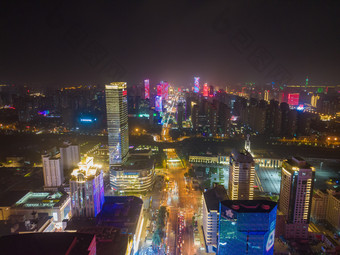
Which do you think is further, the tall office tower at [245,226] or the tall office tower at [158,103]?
the tall office tower at [158,103]

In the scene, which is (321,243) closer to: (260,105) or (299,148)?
(299,148)

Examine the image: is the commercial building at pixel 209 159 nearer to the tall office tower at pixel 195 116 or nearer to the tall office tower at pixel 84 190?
the tall office tower at pixel 195 116

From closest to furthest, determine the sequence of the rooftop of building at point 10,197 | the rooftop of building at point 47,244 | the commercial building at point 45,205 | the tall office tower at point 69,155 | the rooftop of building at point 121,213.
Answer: the rooftop of building at point 47,244 < the rooftop of building at point 121,213 < the commercial building at point 45,205 < the rooftop of building at point 10,197 < the tall office tower at point 69,155

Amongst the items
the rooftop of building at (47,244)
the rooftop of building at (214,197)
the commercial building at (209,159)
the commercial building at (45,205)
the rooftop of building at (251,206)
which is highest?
the rooftop of building at (47,244)

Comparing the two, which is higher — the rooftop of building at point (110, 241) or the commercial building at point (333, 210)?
the rooftop of building at point (110, 241)

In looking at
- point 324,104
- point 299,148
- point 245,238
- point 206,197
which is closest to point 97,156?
point 206,197

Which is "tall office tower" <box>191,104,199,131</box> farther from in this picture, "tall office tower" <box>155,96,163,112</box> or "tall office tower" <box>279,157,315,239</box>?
"tall office tower" <box>279,157,315,239</box>

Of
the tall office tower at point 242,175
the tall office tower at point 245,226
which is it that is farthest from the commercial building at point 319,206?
the tall office tower at point 245,226

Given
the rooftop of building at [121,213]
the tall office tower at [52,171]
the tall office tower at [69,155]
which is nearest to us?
the rooftop of building at [121,213]

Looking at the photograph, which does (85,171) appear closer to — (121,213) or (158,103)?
(121,213)
